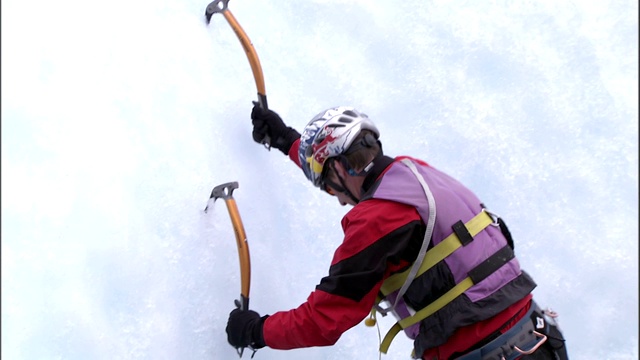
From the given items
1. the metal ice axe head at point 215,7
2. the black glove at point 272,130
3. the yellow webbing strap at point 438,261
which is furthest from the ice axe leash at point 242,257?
the metal ice axe head at point 215,7

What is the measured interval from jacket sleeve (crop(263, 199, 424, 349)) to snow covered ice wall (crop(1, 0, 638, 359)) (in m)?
0.70

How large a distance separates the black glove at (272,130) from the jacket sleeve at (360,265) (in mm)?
842

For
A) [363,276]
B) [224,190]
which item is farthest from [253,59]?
[363,276]

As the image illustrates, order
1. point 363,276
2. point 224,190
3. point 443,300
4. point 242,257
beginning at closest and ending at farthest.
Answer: point 363,276 < point 443,300 < point 242,257 < point 224,190

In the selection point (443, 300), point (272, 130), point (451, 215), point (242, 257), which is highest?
point (272, 130)

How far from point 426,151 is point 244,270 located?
1.29m

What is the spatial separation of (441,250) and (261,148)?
47.5 inches

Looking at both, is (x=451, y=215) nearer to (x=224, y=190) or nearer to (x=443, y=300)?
(x=443, y=300)

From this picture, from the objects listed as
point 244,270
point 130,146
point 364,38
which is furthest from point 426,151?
point 130,146

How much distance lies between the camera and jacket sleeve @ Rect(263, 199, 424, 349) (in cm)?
242

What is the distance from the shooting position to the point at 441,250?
2502mm

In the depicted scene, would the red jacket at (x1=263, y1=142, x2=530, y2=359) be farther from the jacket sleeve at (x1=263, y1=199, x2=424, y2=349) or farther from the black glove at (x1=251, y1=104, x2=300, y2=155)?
the black glove at (x1=251, y1=104, x2=300, y2=155)

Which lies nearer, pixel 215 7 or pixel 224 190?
pixel 224 190

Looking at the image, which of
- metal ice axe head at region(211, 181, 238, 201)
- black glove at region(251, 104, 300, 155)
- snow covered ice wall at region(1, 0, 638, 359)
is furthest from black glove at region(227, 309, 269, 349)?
black glove at region(251, 104, 300, 155)
